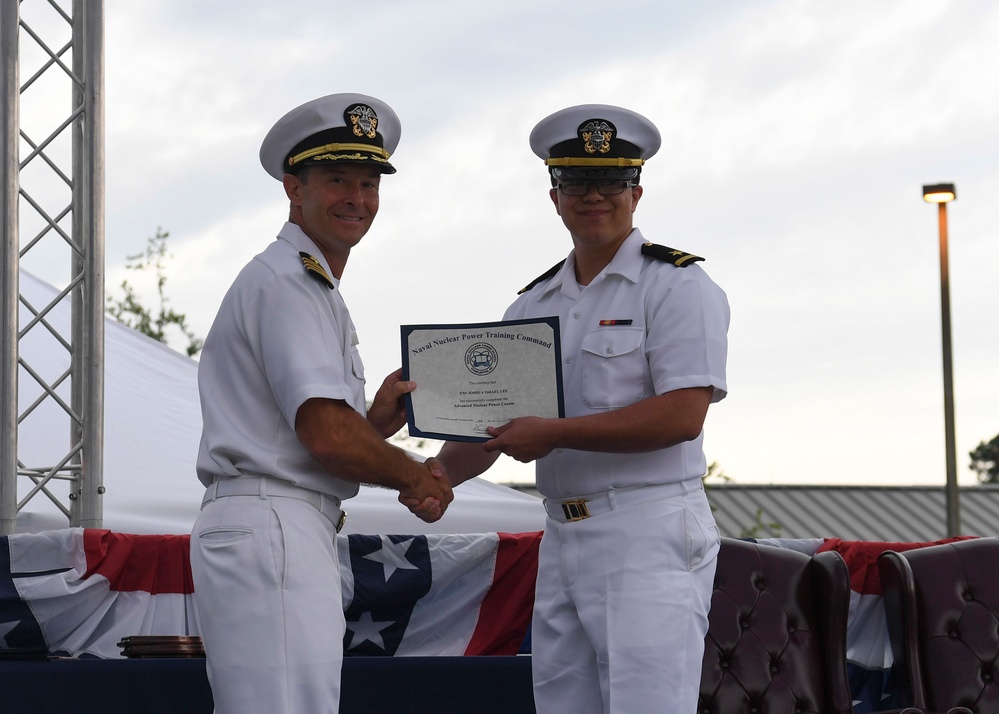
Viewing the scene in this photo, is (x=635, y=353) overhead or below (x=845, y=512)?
overhead

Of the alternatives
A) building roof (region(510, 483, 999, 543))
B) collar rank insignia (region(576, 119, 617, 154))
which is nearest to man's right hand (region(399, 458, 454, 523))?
collar rank insignia (region(576, 119, 617, 154))

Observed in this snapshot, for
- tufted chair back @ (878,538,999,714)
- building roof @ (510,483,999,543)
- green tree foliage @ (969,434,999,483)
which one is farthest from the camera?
green tree foliage @ (969,434,999,483)

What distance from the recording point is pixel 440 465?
3111mm

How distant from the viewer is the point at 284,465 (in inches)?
99.3

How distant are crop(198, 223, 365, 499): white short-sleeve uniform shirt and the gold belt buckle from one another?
0.52 meters

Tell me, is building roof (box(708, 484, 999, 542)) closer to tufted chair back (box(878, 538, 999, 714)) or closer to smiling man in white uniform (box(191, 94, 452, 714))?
tufted chair back (box(878, 538, 999, 714))

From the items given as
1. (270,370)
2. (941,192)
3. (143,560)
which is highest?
(941,192)

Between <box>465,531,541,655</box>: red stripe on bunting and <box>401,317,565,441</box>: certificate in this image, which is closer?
<box>401,317,565,441</box>: certificate

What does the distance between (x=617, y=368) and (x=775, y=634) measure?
5.66ft

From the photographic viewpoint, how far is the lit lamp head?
11242 millimetres

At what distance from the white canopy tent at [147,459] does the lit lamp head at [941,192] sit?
7.24 meters

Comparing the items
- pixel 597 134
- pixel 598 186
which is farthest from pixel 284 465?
pixel 597 134

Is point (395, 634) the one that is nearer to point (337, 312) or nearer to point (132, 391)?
point (337, 312)

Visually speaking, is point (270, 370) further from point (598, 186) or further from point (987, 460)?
point (987, 460)
